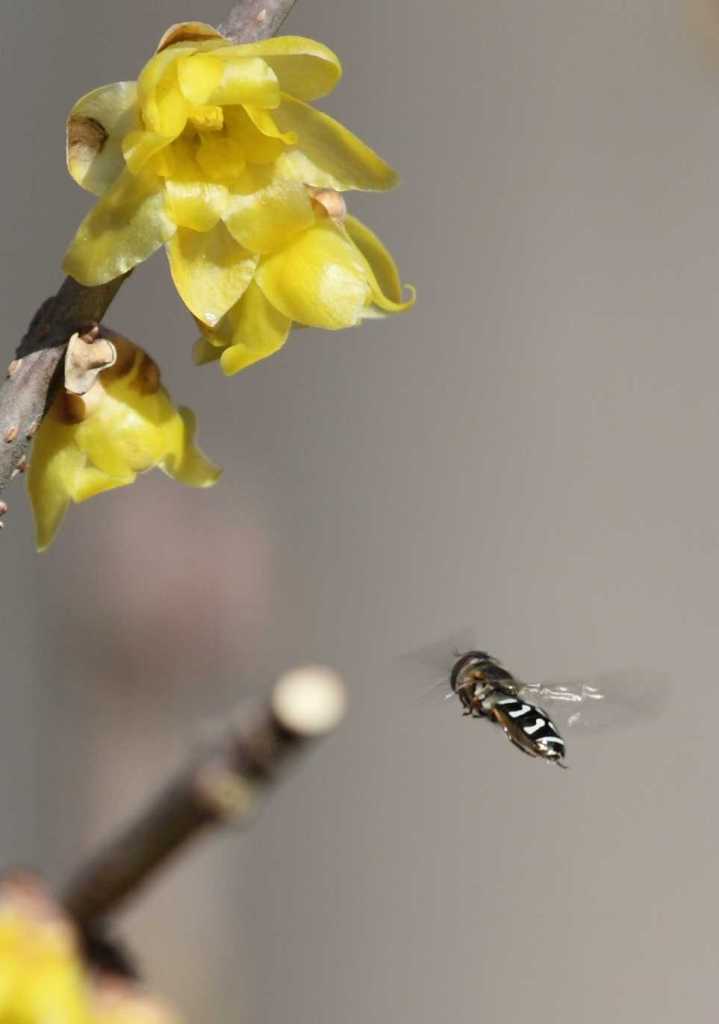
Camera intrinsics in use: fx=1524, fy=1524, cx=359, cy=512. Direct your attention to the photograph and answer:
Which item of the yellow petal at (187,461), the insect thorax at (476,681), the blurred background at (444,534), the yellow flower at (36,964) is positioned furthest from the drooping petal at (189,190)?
the blurred background at (444,534)

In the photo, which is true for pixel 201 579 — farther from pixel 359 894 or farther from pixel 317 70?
pixel 317 70

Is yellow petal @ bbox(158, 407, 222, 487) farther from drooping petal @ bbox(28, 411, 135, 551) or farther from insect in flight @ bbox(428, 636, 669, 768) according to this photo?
insect in flight @ bbox(428, 636, 669, 768)

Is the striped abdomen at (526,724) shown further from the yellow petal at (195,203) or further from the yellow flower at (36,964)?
the yellow flower at (36,964)

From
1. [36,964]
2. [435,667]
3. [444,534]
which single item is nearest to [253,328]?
[36,964]

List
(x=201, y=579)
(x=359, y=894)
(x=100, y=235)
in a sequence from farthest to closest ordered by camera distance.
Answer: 1. (x=359, y=894)
2. (x=201, y=579)
3. (x=100, y=235)

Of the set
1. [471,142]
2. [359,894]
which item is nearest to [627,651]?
[359,894]

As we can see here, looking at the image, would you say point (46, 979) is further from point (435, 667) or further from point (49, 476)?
point (435, 667)
